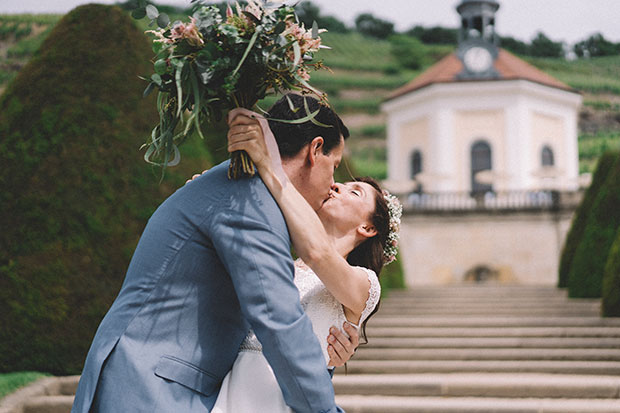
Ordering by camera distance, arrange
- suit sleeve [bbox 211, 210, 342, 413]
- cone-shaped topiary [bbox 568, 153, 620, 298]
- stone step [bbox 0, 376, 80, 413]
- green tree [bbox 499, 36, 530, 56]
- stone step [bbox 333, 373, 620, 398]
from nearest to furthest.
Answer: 1. suit sleeve [bbox 211, 210, 342, 413]
2. stone step [bbox 0, 376, 80, 413]
3. stone step [bbox 333, 373, 620, 398]
4. cone-shaped topiary [bbox 568, 153, 620, 298]
5. green tree [bbox 499, 36, 530, 56]

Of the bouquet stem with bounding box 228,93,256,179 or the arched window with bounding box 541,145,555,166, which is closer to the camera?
the bouquet stem with bounding box 228,93,256,179

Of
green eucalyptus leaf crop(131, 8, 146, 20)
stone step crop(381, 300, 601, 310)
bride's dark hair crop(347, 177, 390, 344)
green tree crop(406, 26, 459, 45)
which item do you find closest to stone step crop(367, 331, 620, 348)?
stone step crop(381, 300, 601, 310)

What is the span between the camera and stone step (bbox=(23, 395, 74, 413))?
16.2 feet

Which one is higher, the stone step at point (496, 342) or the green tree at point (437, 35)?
the green tree at point (437, 35)

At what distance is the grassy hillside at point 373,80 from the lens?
743cm

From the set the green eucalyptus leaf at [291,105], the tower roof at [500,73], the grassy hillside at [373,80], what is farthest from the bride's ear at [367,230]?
the tower roof at [500,73]

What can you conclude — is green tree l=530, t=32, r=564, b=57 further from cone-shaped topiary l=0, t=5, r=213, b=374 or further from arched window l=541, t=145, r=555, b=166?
cone-shaped topiary l=0, t=5, r=213, b=374

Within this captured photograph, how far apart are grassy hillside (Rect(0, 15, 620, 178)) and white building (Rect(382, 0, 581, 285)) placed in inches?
76.4

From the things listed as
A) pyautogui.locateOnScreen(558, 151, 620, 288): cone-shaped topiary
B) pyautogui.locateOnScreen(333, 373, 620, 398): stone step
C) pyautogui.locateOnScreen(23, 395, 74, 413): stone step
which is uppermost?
pyautogui.locateOnScreen(558, 151, 620, 288): cone-shaped topiary

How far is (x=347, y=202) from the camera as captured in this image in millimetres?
2514

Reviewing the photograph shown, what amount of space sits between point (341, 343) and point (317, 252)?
1.41 ft

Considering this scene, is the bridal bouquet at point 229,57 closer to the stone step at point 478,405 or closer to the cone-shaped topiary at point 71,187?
the cone-shaped topiary at point 71,187

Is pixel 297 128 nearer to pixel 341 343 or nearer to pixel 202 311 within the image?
pixel 202 311

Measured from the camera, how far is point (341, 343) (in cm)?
221
